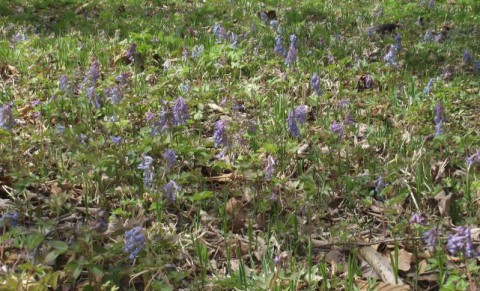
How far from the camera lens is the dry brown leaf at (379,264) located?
7.59ft

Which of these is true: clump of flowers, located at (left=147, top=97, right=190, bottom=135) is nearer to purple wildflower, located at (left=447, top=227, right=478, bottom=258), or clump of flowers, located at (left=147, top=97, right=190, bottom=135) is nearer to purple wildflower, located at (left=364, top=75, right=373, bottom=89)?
purple wildflower, located at (left=447, top=227, right=478, bottom=258)

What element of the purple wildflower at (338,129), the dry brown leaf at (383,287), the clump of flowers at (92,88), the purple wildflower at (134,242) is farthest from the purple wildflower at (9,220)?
the purple wildflower at (338,129)

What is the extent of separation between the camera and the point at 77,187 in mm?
3102

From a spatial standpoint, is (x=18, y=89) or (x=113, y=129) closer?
(x=113, y=129)

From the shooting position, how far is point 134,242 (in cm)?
210

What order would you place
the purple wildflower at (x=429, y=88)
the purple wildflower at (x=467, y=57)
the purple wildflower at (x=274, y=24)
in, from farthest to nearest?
the purple wildflower at (x=274, y=24)
the purple wildflower at (x=467, y=57)
the purple wildflower at (x=429, y=88)

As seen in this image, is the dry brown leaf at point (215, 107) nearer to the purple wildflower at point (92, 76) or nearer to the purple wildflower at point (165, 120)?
the purple wildflower at point (92, 76)

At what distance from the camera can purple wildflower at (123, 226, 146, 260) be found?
2.10 m

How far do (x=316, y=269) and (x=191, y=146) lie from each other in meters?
1.23

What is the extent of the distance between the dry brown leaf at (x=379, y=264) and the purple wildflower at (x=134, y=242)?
3.05ft

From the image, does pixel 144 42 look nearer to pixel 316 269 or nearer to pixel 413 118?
pixel 413 118

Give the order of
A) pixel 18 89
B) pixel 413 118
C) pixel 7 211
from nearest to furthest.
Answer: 1. pixel 7 211
2. pixel 413 118
3. pixel 18 89

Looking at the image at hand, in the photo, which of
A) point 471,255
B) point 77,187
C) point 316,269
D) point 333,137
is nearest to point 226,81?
point 333,137

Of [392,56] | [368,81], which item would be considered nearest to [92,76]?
[368,81]
